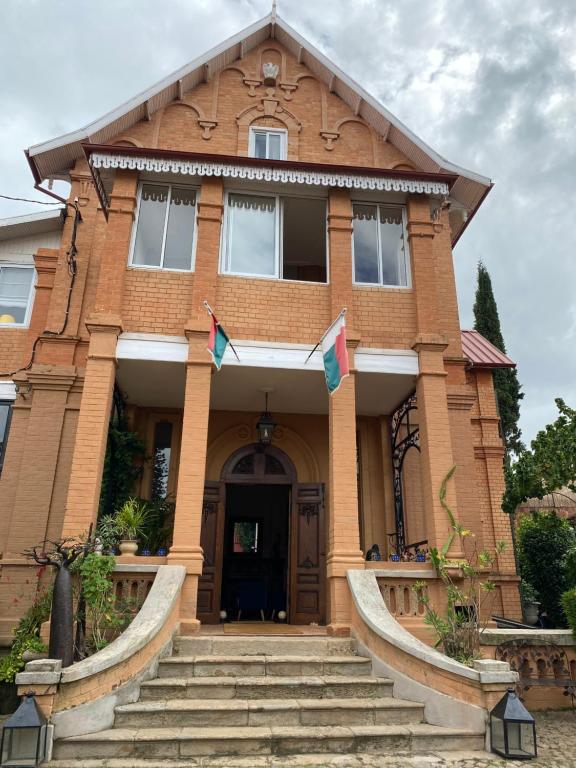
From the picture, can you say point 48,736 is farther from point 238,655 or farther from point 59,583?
point 238,655

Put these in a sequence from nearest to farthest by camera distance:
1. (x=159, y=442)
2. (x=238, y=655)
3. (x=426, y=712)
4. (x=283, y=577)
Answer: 1. (x=426, y=712)
2. (x=238, y=655)
3. (x=159, y=442)
4. (x=283, y=577)

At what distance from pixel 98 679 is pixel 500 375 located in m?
26.6

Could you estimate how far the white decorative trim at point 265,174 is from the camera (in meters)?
9.78

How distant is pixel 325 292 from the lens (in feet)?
32.5

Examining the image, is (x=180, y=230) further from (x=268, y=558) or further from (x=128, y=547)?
(x=268, y=558)

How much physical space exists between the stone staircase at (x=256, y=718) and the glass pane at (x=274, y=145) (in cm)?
936

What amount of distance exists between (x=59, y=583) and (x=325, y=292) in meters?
6.32

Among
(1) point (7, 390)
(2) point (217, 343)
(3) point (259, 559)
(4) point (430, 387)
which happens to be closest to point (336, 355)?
(2) point (217, 343)

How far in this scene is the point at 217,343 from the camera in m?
8.30

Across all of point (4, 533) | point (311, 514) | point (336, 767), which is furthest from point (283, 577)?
point (336, 767)

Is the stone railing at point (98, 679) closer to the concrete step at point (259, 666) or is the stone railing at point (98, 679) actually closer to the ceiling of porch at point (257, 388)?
the concrete step at point (259, 666)

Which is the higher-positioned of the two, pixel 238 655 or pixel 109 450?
pixel 109 450

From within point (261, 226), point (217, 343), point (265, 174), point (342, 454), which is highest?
point (265, 174)

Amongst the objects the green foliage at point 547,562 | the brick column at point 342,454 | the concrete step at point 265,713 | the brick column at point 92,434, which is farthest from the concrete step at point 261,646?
the green foliage at point 547,562
